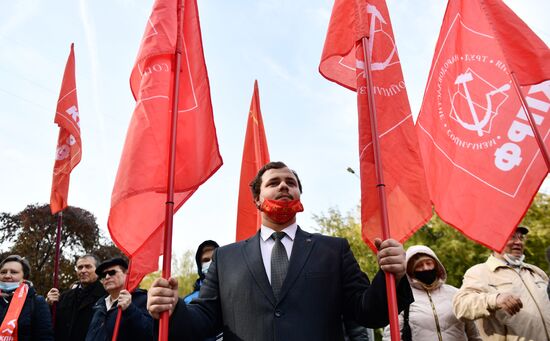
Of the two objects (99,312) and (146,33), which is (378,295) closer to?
(146,33)

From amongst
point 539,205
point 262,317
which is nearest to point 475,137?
point 262,317

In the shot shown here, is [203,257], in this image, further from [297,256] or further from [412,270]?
[297,256]

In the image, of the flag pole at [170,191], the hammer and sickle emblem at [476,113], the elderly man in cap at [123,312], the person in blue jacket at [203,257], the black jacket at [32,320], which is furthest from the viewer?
the person in blue jacket at [203,257]

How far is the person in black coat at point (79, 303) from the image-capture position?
5914 mm

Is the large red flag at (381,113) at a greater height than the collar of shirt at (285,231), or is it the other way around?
the large red flag at (381,113)

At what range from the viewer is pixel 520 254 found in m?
4.69

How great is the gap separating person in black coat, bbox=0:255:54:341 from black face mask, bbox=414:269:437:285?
3.80 m

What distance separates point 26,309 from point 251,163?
3.21m

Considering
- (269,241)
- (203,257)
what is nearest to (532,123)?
(269,241)

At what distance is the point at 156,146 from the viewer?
10.6 feet

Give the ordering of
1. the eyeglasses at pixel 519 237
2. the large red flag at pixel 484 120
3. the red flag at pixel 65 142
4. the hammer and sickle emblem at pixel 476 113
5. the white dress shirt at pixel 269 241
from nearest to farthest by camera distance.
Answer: the white dress shirt at pixel 269 241
the large red flag at pixel 484 120
the hammer and sickle emblem at pixel 476 113
the eyeglasses at pixel 519 237
the red flag at pixel 65 142

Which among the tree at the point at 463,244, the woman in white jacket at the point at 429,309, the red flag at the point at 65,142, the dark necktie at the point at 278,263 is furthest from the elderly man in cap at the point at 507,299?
the tree at the point at 463,244

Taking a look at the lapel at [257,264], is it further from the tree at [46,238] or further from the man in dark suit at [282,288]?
the tree at [46,238]

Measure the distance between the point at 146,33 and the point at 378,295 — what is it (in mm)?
2430
